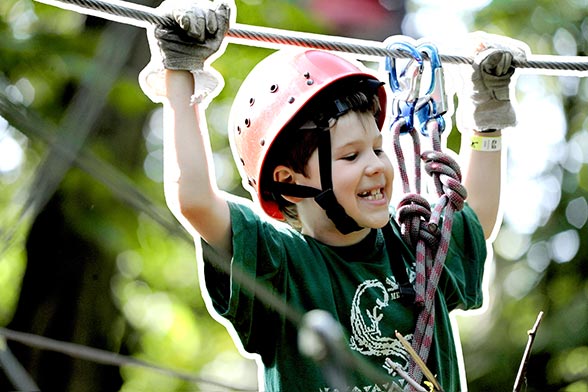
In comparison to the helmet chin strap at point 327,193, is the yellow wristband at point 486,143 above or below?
above

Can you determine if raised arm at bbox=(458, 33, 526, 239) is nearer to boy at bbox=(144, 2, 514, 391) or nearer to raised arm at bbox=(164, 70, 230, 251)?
boy at bbox=(144, 2, 514, 391)

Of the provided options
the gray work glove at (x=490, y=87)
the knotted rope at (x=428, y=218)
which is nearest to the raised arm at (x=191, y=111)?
the knotted rope at (x=428, y=218)

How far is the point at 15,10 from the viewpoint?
4.20 metres

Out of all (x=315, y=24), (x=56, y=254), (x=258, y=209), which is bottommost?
(x=258, y=209)

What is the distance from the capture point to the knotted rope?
7.64 ft

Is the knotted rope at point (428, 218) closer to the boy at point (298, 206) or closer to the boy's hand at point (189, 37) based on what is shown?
the boy at point (298, 206)

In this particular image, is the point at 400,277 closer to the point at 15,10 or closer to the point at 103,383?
the point at 15,10

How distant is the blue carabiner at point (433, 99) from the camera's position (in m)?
2.50

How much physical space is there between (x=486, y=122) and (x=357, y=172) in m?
0.47

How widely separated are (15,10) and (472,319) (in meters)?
3.12

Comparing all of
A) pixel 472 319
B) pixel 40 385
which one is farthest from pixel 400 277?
pixel 472 319

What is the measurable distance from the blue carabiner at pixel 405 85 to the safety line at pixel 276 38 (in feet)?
0.06

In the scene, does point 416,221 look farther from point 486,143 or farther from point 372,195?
point 486,143

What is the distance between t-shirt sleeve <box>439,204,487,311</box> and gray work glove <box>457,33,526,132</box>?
20cm
